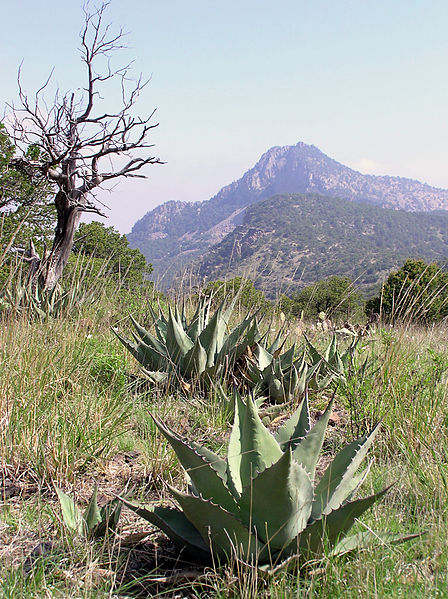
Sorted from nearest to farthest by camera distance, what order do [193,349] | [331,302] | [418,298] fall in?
[418,298] → [193,349] → [331,302]

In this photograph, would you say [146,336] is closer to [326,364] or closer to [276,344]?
[276,344]

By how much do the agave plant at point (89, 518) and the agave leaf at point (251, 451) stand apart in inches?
17.3

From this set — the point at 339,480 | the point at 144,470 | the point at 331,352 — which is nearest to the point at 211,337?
the point at 331,352

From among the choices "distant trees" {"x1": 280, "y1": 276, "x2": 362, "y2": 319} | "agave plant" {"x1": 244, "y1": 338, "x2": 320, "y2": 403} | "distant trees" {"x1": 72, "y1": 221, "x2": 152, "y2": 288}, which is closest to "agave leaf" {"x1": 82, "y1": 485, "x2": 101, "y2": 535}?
"agave plant" {"x1": 244, "y1": 338, "x2": 320, "y2": 403}

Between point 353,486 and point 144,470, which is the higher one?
point 353,486

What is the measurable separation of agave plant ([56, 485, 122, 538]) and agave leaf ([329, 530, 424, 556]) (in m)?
0.78

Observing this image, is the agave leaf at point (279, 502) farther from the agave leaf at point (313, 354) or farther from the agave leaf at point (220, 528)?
the agave leaf at point (313, 354)

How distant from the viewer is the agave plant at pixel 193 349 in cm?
364

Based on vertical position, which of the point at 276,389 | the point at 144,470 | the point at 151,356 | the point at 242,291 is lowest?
the point at 144,470

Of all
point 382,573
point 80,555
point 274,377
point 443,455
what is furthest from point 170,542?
point 274,377

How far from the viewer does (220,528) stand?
5.17 ft

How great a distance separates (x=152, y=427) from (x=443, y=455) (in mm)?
1539

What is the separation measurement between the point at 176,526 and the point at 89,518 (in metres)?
0.32

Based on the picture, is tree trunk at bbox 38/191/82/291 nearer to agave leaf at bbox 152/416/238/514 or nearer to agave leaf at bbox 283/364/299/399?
agave leaf at bbox 283/364/299/399
